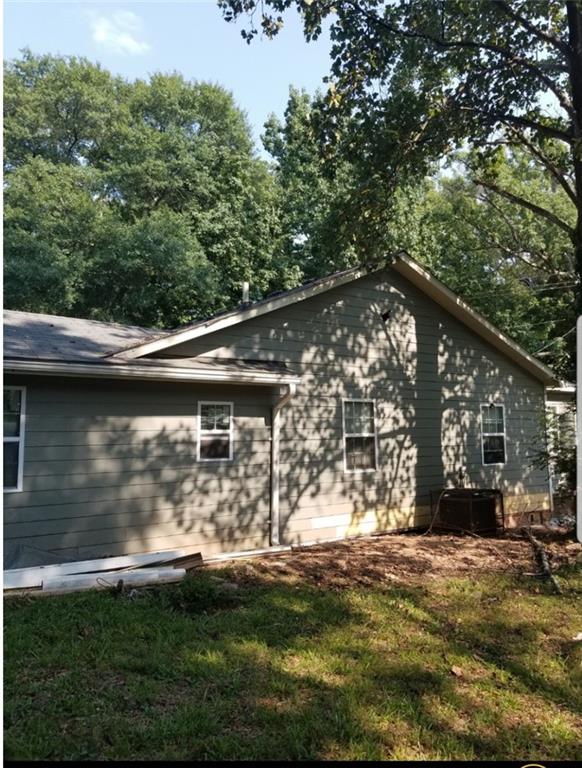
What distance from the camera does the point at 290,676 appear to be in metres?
3.84

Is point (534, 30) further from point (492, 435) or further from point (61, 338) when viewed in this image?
point (61, 338)

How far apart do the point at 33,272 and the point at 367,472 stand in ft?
43.9

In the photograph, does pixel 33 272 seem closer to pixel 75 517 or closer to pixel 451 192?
pixel 75 517

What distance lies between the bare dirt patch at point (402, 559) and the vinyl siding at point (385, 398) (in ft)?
2.74

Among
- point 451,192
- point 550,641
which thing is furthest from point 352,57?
point 451,192

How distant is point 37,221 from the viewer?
1866 centimetres

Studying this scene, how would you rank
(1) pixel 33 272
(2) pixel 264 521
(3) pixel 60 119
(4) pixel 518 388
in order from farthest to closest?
(3) pixel 60 119 → (1) pixel 33 272 → (4) pixel 518 388 → (2) pixel 264 521

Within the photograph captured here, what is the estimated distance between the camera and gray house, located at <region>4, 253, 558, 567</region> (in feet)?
21.7

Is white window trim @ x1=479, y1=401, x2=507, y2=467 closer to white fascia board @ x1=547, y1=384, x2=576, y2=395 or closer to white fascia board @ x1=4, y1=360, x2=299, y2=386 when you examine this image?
white fascia board @ x1=547, y1=384, x2=576, y2=395

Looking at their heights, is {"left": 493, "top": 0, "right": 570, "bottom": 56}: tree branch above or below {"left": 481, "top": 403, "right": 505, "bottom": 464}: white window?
above

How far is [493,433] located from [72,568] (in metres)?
9.07

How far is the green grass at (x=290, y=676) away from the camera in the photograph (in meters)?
3.08

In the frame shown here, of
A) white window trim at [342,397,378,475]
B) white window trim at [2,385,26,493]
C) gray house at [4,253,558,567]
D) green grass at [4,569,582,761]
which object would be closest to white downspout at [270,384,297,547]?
gray house at [4,253,558,567]

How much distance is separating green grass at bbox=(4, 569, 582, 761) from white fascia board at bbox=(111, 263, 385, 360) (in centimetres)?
301
